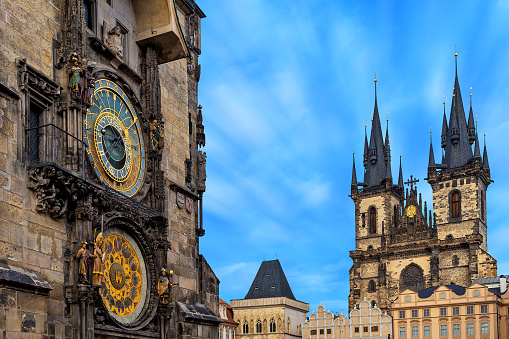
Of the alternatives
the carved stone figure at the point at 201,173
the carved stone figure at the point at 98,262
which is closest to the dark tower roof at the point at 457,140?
the carved stone figure at the point at 201,173

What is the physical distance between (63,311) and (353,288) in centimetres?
7284

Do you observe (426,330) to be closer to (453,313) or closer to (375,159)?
(453,313)

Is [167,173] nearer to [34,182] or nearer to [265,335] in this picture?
[34,182]

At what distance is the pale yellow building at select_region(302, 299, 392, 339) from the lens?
66250 millimetres

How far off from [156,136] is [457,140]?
72619 mm

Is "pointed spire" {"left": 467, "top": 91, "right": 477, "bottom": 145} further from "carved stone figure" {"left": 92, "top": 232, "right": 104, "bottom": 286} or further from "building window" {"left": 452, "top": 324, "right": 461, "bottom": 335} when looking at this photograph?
"carved stone figure" {"left": 92, "top": 232, "right": 104, "bottom": 286}

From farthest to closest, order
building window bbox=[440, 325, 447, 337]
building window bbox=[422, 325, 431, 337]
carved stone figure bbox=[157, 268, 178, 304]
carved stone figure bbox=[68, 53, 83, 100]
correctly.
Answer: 1. building window bbox=[422, 325, 431, 337]
2. building window bbox=[440, 325, 447, 337]
3. carved stone figure bbox=[157, 268, 178, 304]
4. carved stone figure bbox=[68, 53, 83, 100]

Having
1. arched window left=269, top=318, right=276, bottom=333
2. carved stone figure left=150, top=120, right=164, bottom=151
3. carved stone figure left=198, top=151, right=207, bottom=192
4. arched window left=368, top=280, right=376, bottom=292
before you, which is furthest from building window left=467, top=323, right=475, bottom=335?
carved stone figure left=150, top=120, right=164, bottom=151

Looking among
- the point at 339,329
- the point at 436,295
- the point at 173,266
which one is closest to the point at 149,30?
the point at 173,266

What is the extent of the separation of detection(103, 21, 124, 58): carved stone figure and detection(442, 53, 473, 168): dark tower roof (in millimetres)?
70741

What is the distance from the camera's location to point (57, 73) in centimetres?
1021

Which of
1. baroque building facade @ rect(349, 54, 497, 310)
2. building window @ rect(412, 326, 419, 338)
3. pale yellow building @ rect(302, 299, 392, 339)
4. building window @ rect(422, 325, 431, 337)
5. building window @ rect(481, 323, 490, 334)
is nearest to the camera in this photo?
building window @ rect(481, 323, 490, 334)

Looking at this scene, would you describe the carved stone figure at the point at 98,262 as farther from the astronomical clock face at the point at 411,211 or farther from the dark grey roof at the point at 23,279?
the astronomical clock face at the point at 411,211

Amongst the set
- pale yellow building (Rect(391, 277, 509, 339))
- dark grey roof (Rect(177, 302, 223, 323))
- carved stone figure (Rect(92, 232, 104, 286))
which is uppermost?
carved stone figure (Rect(92, 232, 104, 286))
